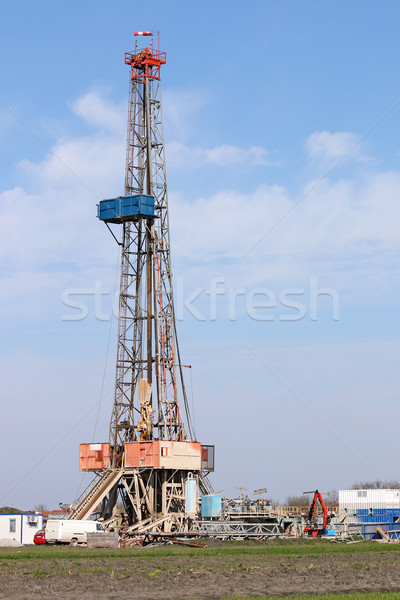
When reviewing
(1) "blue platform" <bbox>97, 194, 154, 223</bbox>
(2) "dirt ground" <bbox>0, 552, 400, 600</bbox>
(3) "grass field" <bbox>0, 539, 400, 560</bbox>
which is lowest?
(3) "grass field" <bbox>0, 539, 400, 560</bbox>

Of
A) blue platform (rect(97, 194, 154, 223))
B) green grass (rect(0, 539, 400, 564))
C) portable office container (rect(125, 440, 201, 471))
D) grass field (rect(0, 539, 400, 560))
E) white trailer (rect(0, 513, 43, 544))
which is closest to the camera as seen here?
green grass (rect(0, 539, 400, 564))

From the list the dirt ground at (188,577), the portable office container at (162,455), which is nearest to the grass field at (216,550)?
the dirt ground at (188,577)

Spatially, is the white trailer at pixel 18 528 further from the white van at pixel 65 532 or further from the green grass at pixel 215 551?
the green grass at pixel 215 551

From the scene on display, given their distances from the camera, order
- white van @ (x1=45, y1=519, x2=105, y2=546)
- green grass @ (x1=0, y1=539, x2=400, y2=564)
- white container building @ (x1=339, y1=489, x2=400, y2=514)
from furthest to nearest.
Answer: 1. white container building @ (x1=339, y1=489, x2=400, y2=514)
2. white van @ (x1=45, y1=519, x2=105, y2=546)
3. green grass @ (x1=0, y1=539, x2=400, y2=564)

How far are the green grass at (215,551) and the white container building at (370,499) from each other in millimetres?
32893

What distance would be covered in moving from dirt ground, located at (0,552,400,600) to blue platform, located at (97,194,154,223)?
30.0m

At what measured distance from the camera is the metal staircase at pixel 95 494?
5791 cm

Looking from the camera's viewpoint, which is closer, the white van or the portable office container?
the white van

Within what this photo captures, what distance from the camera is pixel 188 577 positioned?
30297mm

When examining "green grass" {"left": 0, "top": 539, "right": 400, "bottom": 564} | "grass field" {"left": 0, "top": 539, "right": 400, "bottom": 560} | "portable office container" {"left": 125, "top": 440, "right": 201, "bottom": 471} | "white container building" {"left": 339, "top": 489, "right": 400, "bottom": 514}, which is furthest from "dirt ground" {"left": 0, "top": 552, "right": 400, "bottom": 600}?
"white container building" {"left": 339, "top": 489, "right": 400, "bottom": 514}

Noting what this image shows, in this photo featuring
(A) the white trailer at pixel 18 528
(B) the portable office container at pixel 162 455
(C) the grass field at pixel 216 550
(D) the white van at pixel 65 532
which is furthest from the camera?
(B) the portable office container at pixel 162 455

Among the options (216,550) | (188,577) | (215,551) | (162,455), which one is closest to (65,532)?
(216,550)

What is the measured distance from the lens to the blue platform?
62781 millimetres

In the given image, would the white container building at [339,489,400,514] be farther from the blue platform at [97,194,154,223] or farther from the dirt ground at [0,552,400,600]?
the dirt ground at [0,552,400,600]
